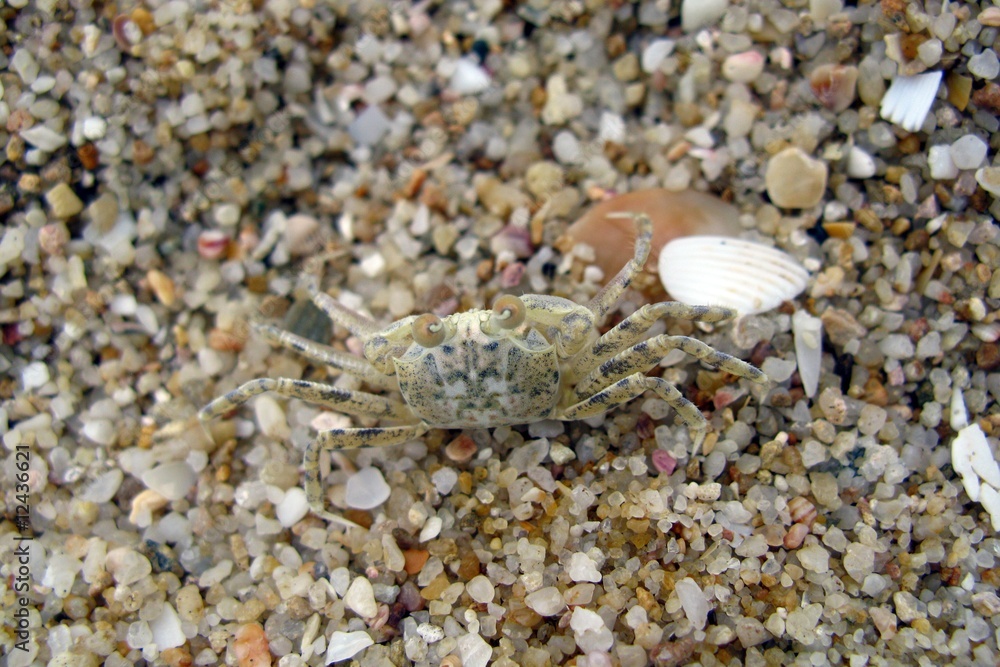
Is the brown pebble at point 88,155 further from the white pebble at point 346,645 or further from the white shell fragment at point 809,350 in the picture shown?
the white shell fragment at point 809,350

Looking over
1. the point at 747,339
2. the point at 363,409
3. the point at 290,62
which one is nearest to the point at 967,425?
the point at 747,339

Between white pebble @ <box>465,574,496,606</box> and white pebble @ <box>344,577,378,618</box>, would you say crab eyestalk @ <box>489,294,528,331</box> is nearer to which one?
white pebble @ <box>465,574,496,606</box>

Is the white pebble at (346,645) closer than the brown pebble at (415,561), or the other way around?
the white pebble at (346,645)

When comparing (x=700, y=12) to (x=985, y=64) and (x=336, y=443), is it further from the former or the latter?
(x=336, y=443)

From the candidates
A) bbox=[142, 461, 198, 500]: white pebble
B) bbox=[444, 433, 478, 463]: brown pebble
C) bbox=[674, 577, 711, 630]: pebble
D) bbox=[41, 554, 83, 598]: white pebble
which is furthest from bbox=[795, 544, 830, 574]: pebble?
bbox=[41, 554, 83, 598]: white pebble

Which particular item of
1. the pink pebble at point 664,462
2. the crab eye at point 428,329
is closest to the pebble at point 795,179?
the pink pebble at point 664,462

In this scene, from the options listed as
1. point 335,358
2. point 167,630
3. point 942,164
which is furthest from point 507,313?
point 942,164

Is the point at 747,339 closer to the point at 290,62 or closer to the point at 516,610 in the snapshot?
the point at 516,610
